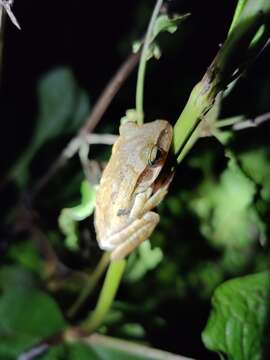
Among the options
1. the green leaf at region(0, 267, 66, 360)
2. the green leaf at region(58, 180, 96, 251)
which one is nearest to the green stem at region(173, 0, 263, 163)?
the green leaf at region(58, 180, 96, 251)

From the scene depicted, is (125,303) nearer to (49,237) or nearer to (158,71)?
(49,237)

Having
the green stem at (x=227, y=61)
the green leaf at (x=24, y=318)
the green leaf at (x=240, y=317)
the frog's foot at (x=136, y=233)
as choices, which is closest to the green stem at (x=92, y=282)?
the green leaf at (x=24, y=318)

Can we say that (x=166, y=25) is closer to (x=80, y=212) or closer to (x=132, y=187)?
(x=132, y=187)

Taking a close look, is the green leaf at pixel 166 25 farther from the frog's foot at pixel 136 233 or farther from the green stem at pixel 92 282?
the green stem at pixel 92 282

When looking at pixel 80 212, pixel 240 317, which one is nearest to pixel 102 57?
pixel 80 212

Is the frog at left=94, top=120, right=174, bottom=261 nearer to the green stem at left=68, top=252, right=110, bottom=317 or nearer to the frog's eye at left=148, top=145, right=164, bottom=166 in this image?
the frog's eye at left=148, top=145, right=164, bottom=166
